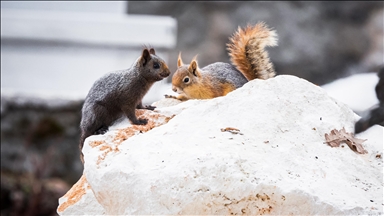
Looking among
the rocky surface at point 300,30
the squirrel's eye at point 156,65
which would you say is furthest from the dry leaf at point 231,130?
the rocky surface at point 300,30

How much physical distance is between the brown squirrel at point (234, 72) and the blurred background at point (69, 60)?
3.86 feet

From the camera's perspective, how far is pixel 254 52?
203 cm

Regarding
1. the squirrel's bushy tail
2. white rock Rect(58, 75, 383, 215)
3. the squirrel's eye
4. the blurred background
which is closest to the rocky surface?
the blurred background

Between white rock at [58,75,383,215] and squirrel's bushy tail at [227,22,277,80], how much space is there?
52 centimetres

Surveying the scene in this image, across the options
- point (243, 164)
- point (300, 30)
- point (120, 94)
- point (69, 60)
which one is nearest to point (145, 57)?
point (120, 94)

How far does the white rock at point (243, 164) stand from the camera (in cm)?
118

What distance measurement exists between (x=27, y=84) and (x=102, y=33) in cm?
64

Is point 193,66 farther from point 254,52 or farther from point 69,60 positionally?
point 69,60

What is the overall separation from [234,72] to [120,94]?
554 millimetres

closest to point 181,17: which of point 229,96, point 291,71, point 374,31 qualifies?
point 291,71

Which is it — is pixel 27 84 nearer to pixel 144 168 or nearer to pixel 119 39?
pixel 119 39

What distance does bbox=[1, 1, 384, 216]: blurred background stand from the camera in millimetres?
3395

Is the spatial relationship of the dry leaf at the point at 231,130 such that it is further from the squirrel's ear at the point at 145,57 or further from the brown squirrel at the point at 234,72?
the brown squirrel at the point at 234,72

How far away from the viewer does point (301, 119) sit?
4.78ft
